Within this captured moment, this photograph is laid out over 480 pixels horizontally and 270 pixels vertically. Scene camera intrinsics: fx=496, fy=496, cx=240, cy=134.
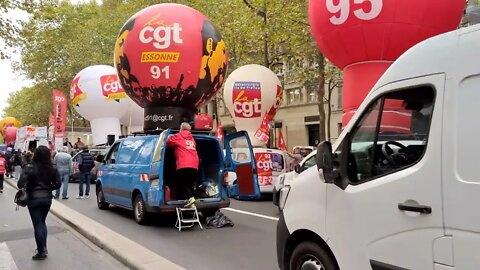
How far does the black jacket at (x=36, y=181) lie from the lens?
23.3 feet

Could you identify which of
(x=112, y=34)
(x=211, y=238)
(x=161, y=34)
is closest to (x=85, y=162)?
(x=161, y=34)

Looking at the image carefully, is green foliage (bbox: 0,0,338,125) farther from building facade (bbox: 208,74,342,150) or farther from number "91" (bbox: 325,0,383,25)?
number "91" (bbox: 325,0,383,25)

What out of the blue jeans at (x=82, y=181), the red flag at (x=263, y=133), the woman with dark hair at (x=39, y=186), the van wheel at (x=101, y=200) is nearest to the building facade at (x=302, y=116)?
the red flag at (x=263, y=133)

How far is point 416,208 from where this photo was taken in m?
3.38

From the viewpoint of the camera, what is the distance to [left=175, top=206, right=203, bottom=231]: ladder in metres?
9.54

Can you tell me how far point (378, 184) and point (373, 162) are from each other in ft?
0.72

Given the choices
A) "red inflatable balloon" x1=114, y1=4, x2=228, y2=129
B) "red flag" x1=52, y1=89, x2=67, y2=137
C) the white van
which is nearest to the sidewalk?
"red inflatable balloon" x1=114, y1=4, x2=228, y2=129

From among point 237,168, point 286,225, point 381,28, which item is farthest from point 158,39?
point 286,225

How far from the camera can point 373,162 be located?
3873mm

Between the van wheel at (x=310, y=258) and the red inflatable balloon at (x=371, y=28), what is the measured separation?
5.58 metres

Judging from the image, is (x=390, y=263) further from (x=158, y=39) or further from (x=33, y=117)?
(x=33, y=117)

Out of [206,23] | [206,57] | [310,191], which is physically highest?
[206,23]

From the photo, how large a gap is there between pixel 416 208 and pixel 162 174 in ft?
21.3

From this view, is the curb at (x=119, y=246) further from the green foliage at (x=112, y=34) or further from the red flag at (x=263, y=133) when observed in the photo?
the green foliage at (x=112, y=34)
